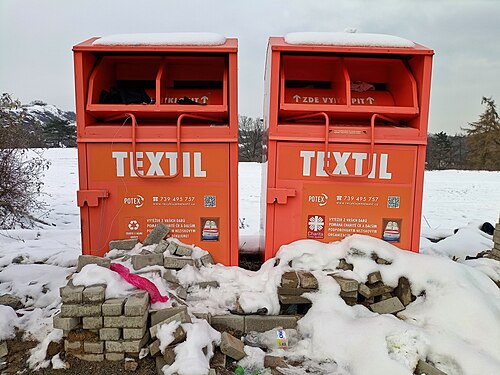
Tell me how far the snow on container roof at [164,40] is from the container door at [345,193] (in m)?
1.00

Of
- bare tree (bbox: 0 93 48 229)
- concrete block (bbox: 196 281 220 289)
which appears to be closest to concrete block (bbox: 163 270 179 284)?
concrete block (bbox: 196 281 220 289)

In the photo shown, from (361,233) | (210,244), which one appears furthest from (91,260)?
(361,233)

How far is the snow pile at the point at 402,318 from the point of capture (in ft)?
7.38

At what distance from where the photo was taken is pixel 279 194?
3.18 metres

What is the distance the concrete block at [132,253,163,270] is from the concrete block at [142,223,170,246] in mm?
243

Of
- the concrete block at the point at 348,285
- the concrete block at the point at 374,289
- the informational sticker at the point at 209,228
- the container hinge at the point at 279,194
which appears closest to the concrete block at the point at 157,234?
the informational sticker at the point at 209,228

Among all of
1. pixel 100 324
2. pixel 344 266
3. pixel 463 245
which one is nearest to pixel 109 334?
pixel 100 324

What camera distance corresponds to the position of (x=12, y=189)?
15.0 ft

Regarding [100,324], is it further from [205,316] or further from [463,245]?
[463,245]

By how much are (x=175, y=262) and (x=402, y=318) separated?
5.60 feet

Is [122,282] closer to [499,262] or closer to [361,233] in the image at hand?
[361,233]

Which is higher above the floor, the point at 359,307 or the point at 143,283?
the point at 143,283

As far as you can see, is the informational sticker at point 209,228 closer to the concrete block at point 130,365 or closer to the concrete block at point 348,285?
the concrete block at point 348,285

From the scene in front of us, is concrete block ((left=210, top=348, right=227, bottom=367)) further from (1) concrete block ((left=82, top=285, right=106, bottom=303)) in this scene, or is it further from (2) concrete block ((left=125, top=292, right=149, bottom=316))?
(1) concrete block ((left=82, top=285, right=106, bottom=303))
